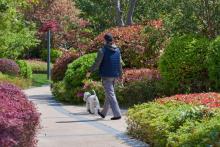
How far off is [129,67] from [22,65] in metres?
12.1

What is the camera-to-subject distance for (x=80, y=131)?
10742mm

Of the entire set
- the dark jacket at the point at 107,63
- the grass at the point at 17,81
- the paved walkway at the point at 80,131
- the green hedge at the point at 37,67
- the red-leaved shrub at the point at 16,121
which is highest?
the dark jacket at the point at 107,63

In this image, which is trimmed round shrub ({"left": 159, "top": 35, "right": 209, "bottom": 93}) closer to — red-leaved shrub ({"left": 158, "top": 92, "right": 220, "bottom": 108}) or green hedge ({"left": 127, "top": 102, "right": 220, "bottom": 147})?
red-leaved shrub ({"left": 158, "top": 92, "right": 220, "bottom": 108})

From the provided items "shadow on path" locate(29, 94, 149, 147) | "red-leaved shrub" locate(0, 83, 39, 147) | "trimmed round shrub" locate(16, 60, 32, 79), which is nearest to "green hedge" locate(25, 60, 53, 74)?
"trimmed round shrub" locate(16, 60, 32, 79)

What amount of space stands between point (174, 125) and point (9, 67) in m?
20.6

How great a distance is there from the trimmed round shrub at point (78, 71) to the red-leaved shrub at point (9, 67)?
10554 mm

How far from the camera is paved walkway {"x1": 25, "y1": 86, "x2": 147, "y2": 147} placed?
925cm

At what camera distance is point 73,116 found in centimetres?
1356

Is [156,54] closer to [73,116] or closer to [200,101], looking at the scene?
[73,116]

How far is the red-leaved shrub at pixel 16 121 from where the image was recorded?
22.1ft

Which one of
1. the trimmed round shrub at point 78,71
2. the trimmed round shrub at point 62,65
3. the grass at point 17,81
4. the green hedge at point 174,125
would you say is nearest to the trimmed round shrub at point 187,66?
the trimmed round shrub at point 78,71

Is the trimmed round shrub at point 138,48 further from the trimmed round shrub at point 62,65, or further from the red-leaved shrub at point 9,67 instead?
the red-leaved shrub at point 9,67

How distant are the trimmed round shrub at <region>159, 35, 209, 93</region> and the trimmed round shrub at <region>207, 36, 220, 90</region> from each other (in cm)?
55

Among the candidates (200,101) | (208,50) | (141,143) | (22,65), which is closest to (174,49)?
(208,50)
